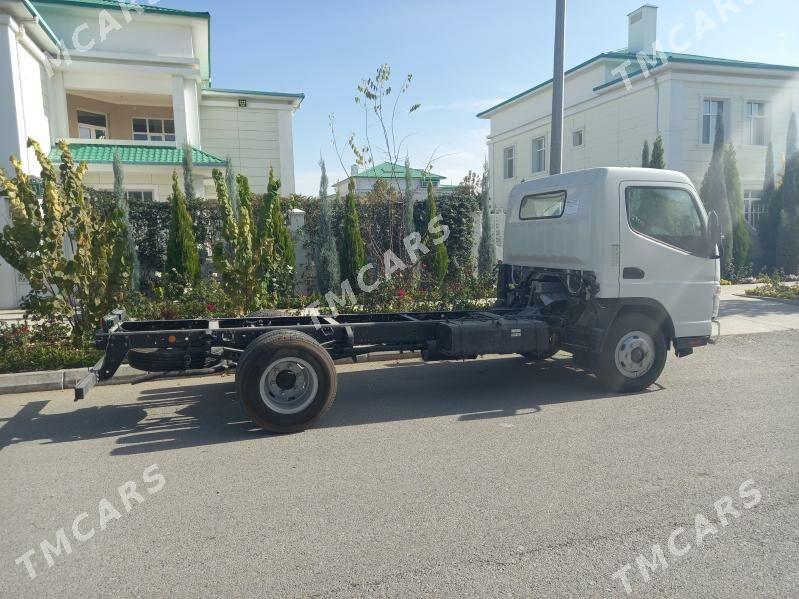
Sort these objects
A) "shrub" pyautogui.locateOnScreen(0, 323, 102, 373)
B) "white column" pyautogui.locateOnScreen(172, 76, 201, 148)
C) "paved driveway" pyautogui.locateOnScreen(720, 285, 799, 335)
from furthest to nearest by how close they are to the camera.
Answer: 1. "white column" pyautogui.locateOnScreen(172, 76, 201, 148)
2. "paved driveway" pyautogui.locateOnScreen(720, 285, 799, 335)
3. "shrub" pyautogui.locateOnScreen(0, 323, 102, 373)

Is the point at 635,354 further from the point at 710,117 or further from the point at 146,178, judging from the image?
the point at 710,117

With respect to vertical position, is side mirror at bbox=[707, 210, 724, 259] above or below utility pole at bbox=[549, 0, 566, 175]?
below

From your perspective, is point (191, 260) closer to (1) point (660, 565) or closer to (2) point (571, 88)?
(1) point (660, 565)

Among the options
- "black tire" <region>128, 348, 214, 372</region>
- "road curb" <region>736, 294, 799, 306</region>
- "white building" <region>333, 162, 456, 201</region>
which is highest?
"white building" <region>333, 162, 456, 201</region>

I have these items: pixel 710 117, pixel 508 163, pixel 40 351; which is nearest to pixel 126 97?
pixel 40 351

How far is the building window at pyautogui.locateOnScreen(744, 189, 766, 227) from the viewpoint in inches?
806

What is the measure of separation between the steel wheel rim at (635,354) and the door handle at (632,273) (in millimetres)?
662

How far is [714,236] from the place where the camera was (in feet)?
21.8

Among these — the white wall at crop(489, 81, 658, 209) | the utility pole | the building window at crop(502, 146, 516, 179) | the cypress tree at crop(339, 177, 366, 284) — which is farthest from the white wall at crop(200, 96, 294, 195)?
the building window at crop(502, 146, 516, 179)

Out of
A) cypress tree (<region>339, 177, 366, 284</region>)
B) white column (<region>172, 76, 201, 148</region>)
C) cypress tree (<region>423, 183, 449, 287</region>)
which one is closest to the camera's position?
cypress tree (<region>339, 177, 366, 284</region>)

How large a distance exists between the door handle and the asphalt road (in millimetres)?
1392

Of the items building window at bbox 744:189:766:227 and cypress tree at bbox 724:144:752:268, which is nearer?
cypress tree at bbox 724:144:752:268

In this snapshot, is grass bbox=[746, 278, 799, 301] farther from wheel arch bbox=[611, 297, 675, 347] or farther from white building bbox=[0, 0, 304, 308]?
white building bbox=[0, 0, 304, 308]

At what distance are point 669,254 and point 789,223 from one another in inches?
590
